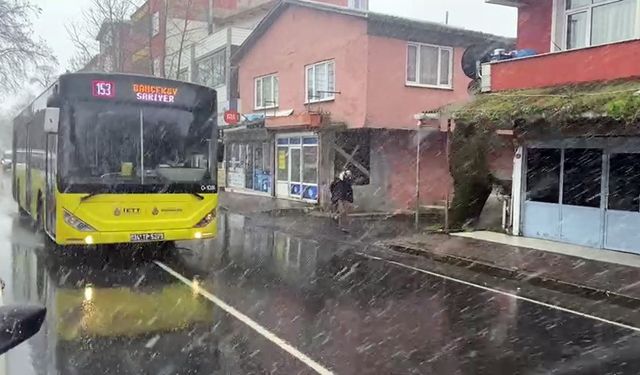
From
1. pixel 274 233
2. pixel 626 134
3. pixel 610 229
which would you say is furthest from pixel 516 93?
pixel 274 233

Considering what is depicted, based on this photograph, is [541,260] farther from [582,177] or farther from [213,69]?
[213,69]

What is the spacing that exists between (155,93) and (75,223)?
8.01 ft

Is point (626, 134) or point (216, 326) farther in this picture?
point (626, 134)

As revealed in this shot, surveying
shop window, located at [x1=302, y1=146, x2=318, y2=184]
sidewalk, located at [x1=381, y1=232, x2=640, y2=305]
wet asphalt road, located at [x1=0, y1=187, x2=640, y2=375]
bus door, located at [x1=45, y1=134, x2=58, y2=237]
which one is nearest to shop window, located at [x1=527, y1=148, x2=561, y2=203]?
sidewalk, located at [x1=381, y1=232, x2=640, y2=305]

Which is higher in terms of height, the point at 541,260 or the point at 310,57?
the point at 310,57

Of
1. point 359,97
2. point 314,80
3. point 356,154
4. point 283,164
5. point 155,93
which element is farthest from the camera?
point 283,164

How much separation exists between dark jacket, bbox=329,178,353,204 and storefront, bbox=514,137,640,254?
5451mm

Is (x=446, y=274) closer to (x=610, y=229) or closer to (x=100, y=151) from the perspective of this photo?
(x=610, y=229)

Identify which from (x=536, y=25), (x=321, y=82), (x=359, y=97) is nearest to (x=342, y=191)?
(x=359, y=97)

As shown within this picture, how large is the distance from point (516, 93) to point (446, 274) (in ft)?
16.0

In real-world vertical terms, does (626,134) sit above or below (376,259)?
above

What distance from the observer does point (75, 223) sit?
931 centimetres

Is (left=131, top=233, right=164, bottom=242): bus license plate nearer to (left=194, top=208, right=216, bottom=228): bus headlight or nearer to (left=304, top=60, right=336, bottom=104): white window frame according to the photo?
(left=194, top=208, right=216, bottom=228): bus headlight

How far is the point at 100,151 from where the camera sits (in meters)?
9.51
